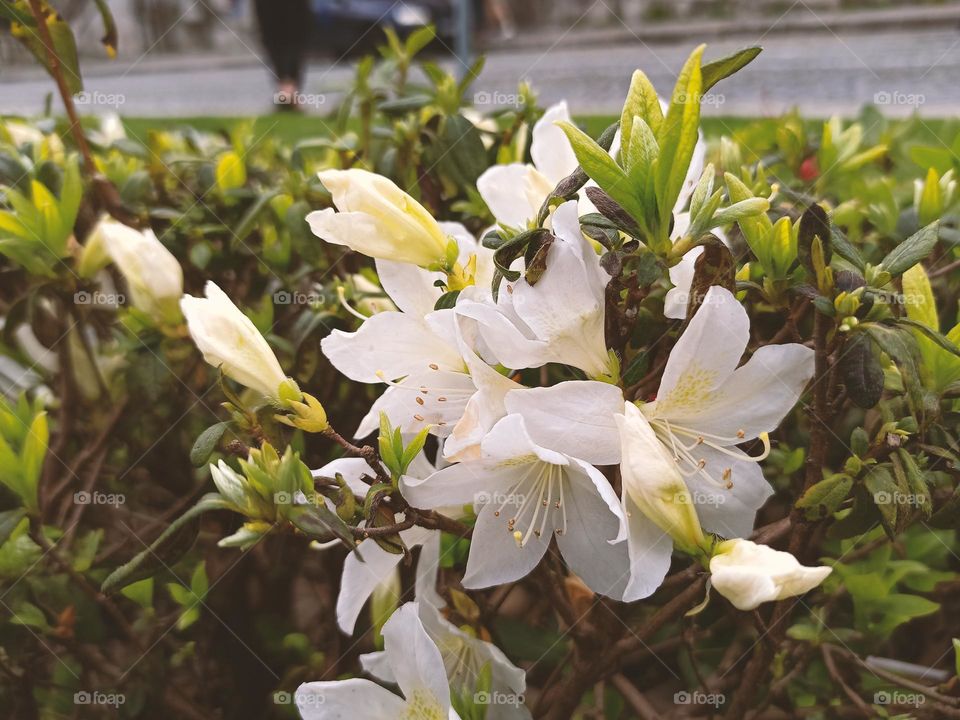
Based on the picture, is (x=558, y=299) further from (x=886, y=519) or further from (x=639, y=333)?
(x=886, y=519)

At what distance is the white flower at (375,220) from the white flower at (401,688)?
0.38 m

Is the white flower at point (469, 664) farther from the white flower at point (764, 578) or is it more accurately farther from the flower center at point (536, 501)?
the white flower at point (764, 578)

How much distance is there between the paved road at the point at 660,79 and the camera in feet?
24.2

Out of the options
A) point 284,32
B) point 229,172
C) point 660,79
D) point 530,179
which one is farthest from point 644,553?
point 660,79

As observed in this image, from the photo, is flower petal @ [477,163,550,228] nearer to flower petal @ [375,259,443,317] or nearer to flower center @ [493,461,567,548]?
flower petal @ [375,259,443,317]

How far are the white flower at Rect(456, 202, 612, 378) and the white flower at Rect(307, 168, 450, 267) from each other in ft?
0.48

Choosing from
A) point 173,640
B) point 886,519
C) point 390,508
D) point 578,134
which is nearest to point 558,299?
point 578,134

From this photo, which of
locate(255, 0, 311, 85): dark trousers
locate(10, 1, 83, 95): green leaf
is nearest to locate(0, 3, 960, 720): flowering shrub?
locate(10, 1, 83, 95): green leaf

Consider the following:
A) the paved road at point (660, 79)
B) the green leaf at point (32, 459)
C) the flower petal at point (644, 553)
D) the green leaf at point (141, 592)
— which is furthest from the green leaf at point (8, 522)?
the paved road at point (660, 79)

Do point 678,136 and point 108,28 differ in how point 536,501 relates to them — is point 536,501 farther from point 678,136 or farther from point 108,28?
point 108,28

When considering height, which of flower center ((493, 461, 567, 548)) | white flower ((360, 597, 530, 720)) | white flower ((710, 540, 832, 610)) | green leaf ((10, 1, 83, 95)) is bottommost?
white flower ((360, 597, 530, 720))

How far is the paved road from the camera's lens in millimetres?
7379

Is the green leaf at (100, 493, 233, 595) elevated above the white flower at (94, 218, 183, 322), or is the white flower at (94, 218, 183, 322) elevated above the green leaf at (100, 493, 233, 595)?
the white flower at (94, 218, 183, 322)

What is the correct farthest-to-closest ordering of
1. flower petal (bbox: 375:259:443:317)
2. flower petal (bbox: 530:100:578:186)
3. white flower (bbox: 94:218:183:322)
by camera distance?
white flower (bbox: 94:218:183:322), flower petal (bbox: 530:100:578:186), flower petal (bbox: 375:259:443:317)
